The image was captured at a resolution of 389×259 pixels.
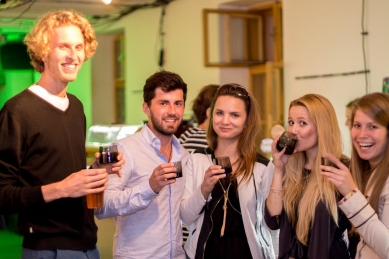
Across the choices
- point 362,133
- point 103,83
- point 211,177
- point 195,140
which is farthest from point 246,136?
point 103,83

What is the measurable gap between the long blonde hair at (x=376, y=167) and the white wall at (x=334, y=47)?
3841 mm

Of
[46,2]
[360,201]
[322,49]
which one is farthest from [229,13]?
[360,201]

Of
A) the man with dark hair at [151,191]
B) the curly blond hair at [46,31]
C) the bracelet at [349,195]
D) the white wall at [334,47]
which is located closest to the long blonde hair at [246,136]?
the man with dark hair at [151,191]

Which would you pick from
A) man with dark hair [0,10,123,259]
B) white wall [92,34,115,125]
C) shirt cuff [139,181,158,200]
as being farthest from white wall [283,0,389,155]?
white wall [92,34,115,125]

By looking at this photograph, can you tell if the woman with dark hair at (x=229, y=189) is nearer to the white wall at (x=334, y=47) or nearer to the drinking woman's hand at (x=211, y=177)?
the drinking woman's hand at (x=211, y=177)

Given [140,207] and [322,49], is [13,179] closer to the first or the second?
[140,207]

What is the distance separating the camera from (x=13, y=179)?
94.9 inches

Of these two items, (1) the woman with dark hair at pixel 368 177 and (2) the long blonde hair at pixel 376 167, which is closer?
(1) the woman with dark hair at pixel 368 177

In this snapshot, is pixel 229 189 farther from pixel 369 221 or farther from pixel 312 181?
pixel 369 221

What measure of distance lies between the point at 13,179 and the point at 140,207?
2.03 feet

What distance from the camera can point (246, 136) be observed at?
3121 mm

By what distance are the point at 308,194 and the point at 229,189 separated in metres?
0.42

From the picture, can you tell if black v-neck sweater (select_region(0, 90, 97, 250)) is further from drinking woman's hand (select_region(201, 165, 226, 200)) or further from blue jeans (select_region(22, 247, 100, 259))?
drinking woman's hand (select_region(201, 165, 226, 200))

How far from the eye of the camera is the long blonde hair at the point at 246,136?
3.04 metres
